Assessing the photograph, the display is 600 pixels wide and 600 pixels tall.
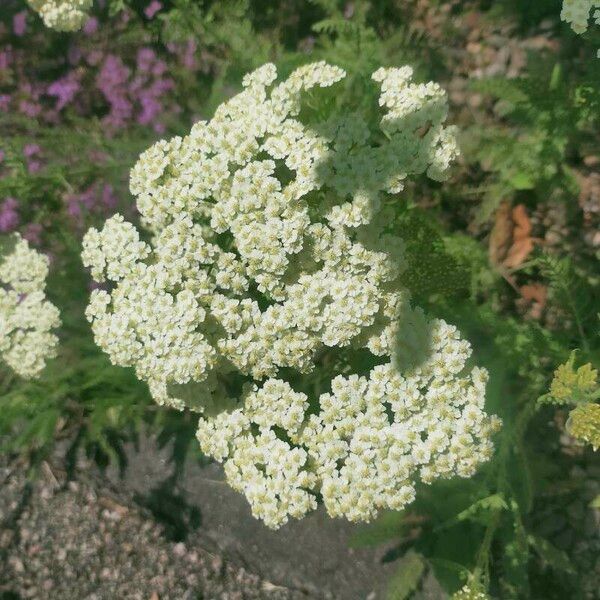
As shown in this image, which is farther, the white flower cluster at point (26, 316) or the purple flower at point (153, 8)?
the purple flower at point (153, 8)

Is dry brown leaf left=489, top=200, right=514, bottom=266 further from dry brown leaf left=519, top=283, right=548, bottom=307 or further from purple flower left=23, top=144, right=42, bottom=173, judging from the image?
purple flower left=23, top=144, right=42, bottom=173

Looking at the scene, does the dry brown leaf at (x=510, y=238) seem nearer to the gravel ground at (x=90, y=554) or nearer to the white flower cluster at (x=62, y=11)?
the gravel ground at (x=90, y=554)

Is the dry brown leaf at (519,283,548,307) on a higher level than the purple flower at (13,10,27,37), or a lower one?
lower

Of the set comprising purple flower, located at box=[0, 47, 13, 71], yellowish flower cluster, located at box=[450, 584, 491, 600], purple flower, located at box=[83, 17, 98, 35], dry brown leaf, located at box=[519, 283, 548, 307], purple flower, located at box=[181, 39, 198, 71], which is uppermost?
purple flower, located at box=[83, 17, 98, 35]

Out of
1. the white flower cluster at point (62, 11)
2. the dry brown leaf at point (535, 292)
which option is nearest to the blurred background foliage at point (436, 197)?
the dry brown leaf at point (535, 292)

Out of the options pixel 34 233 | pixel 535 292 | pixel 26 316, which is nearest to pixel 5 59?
pixel 34 233

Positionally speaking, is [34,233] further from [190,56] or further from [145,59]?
[190,56]

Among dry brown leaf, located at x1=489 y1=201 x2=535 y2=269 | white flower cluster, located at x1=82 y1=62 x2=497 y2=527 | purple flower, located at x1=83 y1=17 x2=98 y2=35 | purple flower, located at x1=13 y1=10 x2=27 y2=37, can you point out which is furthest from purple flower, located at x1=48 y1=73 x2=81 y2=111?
dry brown leaf, located at x1=489 y1=201 x2=535 y2=269
